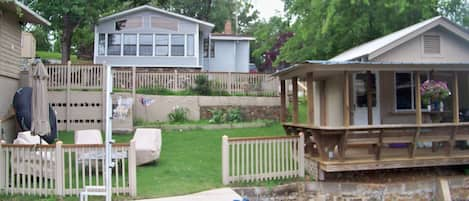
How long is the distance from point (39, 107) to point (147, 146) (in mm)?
2626

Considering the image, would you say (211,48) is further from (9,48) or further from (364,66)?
(364,66)

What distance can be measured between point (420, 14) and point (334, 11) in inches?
156

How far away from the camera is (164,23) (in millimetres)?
23328

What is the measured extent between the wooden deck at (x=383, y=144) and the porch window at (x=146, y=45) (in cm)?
1512

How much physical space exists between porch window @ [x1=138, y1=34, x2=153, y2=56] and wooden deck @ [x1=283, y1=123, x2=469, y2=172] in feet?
49.6

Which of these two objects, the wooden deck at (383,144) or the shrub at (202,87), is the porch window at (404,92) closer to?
the wooden deck at (383,144)

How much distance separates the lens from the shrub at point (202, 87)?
57.7 ft

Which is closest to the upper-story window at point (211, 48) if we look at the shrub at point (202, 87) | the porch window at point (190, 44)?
the porch window at point (190, 44)

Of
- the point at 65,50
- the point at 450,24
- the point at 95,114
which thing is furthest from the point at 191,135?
the point at 65,50

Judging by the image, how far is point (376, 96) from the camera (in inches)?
465

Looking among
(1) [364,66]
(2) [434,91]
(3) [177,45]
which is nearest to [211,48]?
(3) [177,45]

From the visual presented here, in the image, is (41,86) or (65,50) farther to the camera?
(65,50)

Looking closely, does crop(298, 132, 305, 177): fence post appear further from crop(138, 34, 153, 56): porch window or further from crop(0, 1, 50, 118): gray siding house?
crop(138, 34, 153, 56): porch window

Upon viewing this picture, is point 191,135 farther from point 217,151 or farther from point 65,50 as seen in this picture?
point 65,50
